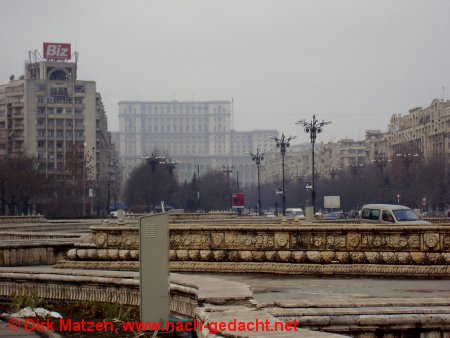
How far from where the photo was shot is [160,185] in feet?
349

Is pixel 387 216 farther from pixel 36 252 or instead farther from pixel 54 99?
pixel 54 99

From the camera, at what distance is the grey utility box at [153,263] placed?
9.94 metres

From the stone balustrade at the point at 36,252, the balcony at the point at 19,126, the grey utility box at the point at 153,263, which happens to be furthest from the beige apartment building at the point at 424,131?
the grey utility box at the point at 153,263

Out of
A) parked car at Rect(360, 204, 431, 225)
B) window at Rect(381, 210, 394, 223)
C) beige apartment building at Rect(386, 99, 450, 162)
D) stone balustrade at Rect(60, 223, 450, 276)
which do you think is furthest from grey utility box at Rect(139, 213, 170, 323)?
beige apartment building at Rect(386, 99, 450, 162)

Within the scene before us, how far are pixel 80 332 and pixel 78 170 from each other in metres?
99.2

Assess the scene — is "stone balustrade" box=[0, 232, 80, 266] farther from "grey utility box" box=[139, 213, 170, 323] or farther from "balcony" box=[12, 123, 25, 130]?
"balcony" box=[12, 123, 25, 130]

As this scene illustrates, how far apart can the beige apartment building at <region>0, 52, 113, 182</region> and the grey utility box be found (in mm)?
121441

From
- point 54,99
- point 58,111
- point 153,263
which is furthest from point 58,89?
point 153,263

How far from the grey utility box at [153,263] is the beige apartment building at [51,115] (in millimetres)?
121441

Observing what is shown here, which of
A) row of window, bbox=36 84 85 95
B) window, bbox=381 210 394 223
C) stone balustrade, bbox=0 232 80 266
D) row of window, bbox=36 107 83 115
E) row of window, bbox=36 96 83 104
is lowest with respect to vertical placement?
stone balustrade, bbox=0 232 80 266

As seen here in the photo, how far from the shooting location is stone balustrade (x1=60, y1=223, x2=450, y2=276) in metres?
16.5

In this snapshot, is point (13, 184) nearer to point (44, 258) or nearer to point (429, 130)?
point (44, 258)

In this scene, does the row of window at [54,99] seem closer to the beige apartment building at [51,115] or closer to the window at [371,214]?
the beige apartment building at [51,115]

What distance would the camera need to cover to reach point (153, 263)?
9.98 m
